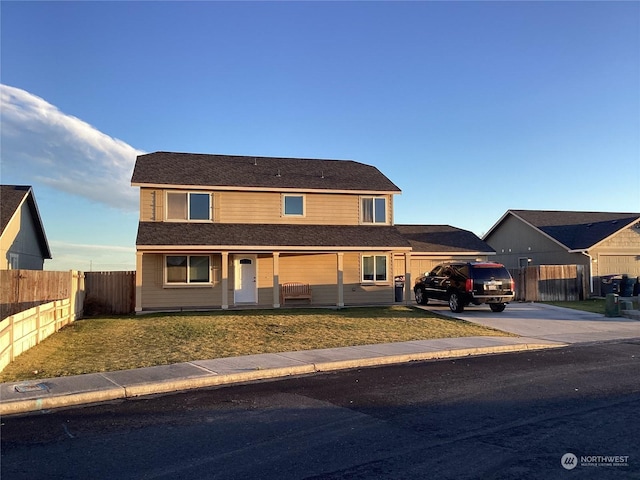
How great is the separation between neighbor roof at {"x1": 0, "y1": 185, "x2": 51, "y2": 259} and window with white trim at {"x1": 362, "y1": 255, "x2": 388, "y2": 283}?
52.6 ft

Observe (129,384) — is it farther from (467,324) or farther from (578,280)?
(578,280)

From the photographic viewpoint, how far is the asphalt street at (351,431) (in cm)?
535

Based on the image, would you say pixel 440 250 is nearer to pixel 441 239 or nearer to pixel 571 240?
pixel 441 239

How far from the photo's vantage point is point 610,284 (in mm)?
30391

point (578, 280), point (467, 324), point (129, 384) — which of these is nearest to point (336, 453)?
point (129, 384)

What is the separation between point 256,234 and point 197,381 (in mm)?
14621

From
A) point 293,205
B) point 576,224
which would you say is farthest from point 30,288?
point 576,224

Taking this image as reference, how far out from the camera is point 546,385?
30.0 feet

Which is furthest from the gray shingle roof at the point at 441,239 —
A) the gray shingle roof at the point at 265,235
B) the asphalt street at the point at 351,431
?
the asphalt street at the point at 351,431

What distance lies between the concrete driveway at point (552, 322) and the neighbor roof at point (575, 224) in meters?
9.91

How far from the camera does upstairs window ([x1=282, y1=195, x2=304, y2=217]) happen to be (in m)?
25.5

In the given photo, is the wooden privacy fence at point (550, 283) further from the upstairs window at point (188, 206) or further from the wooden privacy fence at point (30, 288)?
the wooden privacy fence at point (30, 288)

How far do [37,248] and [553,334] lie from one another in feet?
94.4

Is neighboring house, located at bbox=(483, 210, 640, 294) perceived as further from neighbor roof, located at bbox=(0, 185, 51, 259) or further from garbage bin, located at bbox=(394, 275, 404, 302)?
neighbor roof, located at bbox=(0, 185, 51, 259)
